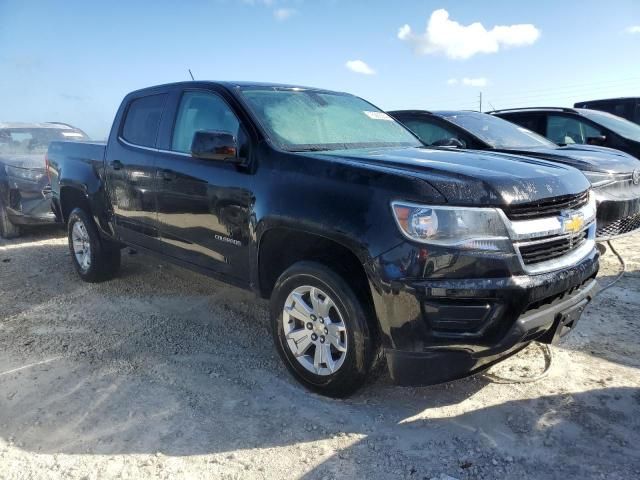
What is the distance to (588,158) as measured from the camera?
533cm

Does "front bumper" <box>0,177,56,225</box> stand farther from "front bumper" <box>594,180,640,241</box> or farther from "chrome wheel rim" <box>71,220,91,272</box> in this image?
"front bumper" <box>594,180,640,241</box>

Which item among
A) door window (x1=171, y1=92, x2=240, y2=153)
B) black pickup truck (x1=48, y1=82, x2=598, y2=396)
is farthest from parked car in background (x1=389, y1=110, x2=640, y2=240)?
door window (x1=171, y1=92, x2=240, y2=153)

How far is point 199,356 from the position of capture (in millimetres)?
3637

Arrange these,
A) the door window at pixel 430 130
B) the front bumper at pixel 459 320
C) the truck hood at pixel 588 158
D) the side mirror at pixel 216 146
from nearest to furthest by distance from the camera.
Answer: the front bumper at pixel 459 320, the side mirror at pixel 216 146, the truck hood at pixel 588 158, the door window at pixel 430 130

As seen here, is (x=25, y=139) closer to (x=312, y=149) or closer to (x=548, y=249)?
(x=312, y=149)

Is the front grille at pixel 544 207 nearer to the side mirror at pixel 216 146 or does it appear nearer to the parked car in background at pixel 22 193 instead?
the side mirror at pixel 216 146

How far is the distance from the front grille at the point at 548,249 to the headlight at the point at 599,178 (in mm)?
2455

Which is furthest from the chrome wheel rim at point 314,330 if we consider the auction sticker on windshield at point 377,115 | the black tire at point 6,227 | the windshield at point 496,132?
the black tire at point 6,227

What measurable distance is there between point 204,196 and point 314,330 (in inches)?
49.1

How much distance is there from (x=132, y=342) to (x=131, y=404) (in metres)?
0.98

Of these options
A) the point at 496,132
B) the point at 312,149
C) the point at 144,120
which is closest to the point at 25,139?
the point at 144,120

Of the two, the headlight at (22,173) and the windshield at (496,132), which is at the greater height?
the windshield at (496,132)

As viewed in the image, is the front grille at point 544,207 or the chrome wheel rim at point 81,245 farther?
the chrome wheel rim at point 81,245

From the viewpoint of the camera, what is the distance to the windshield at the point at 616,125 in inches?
283
